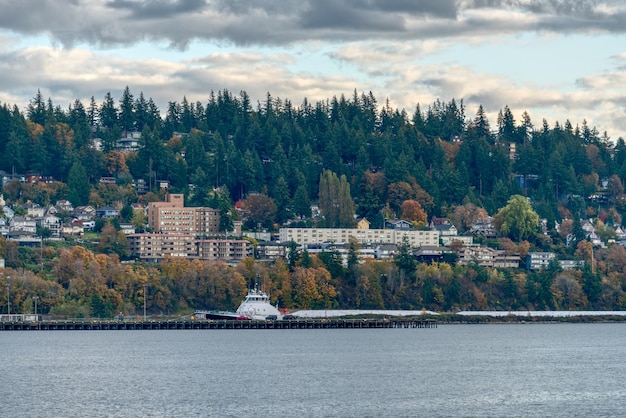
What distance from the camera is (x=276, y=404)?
77750 millimetres

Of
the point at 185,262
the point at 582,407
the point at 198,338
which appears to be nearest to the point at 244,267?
the point at 185,262

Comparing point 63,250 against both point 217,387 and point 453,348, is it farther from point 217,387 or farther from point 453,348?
point 217,387

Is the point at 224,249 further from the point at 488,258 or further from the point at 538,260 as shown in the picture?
the point at 538,260

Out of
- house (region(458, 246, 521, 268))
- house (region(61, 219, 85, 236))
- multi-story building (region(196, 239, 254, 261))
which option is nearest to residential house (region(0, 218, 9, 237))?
house (region(61, 219, 85, 236))

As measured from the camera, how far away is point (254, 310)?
156000 millimetres

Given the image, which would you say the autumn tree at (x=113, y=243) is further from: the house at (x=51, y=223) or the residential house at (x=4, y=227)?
the residential house at (x=4, y=227)

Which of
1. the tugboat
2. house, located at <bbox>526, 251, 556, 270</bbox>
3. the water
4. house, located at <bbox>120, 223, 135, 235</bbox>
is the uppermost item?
house, located at <bbox>120, 223, 135, 235</bbox>

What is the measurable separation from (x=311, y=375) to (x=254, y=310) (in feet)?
201

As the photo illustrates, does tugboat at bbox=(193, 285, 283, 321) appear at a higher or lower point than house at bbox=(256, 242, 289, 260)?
lower

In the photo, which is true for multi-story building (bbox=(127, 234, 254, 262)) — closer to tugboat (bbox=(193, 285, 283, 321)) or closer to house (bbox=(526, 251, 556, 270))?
tugboat (bbox=(193, 285, 283, 321))

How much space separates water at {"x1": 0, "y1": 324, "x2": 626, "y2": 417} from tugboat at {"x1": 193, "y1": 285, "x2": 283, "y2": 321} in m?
8.17

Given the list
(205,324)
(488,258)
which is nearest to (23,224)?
(205,324)

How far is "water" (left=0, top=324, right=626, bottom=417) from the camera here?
252 feet

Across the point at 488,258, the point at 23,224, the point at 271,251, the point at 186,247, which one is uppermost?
the point at 23,224
